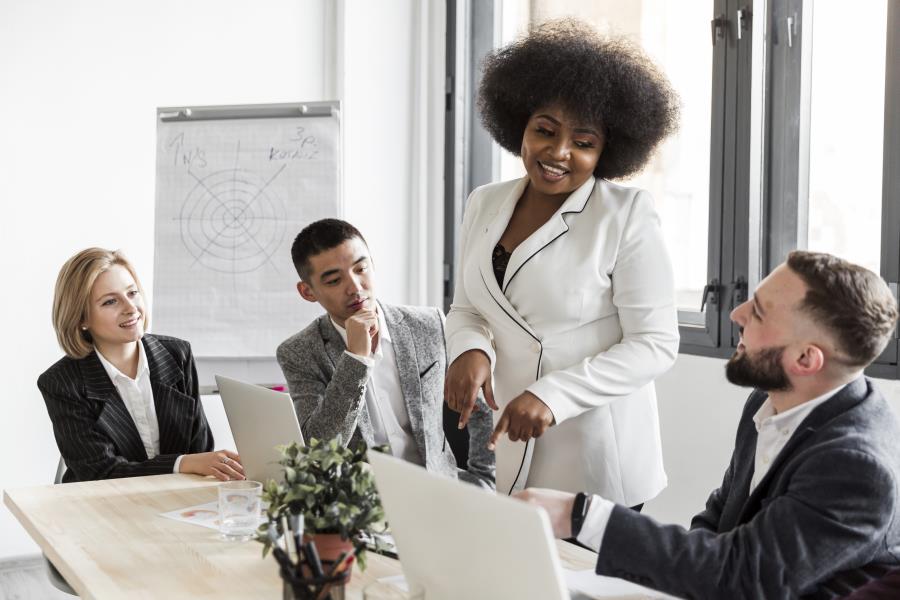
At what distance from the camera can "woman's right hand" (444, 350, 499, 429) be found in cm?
176

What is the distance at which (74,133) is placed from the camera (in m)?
3.64

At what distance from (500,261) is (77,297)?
45.8 inches

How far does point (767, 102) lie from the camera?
2.76 m

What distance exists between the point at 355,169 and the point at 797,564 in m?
3.22

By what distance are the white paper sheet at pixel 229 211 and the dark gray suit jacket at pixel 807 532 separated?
2.30m

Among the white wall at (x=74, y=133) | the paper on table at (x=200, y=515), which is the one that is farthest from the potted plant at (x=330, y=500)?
the white wall at (x=74, y=133)

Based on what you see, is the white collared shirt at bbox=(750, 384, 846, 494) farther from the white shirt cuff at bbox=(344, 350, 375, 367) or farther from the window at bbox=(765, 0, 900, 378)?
the window at bbox=(765, 0, 900, 378)

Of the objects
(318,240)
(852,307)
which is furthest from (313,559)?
(318,240)

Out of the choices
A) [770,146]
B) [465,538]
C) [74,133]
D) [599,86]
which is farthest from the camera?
[74,133]

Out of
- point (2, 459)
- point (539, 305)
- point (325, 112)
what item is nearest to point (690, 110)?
point (325, 112)

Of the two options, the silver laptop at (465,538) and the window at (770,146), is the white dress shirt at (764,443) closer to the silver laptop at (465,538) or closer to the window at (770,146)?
the silver laptop at (465,538)

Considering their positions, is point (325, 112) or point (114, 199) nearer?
point (325, 112)

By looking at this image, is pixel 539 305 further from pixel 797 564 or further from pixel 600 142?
pixel 797 564

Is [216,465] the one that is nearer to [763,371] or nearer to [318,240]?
[318,240]
